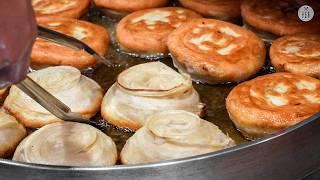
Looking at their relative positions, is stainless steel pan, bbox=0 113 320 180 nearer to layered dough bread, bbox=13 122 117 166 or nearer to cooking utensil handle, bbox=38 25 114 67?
layered dough bread, bbox=13 122 117 166

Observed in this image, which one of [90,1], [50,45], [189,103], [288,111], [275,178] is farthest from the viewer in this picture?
[90,1]

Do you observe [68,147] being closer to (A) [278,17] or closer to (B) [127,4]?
(B) [127,4]

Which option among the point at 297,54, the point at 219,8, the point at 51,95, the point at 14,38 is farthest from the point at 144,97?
the point at 14,38

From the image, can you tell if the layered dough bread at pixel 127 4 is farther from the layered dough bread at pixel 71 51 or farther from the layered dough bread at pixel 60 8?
the layered dough bread at pixel 71 51

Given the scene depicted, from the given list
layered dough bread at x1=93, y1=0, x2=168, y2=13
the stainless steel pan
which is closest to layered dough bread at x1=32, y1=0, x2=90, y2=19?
layered dough bread at x1=93, y1=0, x2=168, y2=13

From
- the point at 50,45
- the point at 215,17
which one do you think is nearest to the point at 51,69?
the point at 50,45

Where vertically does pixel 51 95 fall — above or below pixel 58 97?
above

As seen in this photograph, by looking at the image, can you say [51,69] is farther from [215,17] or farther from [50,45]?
[215,17]
